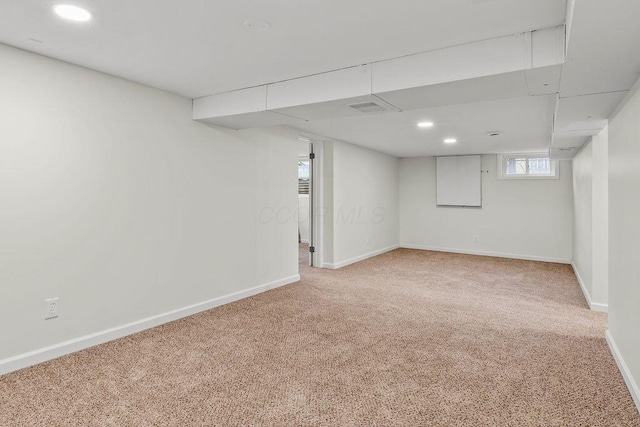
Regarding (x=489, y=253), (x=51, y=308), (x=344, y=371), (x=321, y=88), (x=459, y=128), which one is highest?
(x=459, y=128)

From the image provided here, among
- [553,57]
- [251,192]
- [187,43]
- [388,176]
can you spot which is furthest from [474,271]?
[187,43]

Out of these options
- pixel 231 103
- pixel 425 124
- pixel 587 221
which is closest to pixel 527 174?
pixel 587 221

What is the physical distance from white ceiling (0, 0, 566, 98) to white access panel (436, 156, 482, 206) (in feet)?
19.0

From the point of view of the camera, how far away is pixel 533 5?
1.80 metres

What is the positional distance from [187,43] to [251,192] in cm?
219

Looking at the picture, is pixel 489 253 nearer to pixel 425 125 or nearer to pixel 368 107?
pixel 425 125

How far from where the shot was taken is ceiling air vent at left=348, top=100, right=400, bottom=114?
2.89 m

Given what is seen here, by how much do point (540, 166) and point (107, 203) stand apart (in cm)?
741

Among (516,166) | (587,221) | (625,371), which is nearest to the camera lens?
(625,371)

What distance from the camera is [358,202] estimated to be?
6695 millimetres

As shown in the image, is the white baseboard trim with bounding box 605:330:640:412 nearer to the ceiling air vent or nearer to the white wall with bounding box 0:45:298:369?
the ceiling air vent

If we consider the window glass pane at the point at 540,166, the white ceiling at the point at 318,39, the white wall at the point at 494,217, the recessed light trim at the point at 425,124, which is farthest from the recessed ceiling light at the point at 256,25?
the window glass pane at the point at 540,166

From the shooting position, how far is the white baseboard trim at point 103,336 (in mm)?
2484

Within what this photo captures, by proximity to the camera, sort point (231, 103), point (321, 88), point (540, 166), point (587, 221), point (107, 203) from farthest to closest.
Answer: point (540, 166), point (587, 221), point (231, 103), point (107, 203), point (321, 88)
